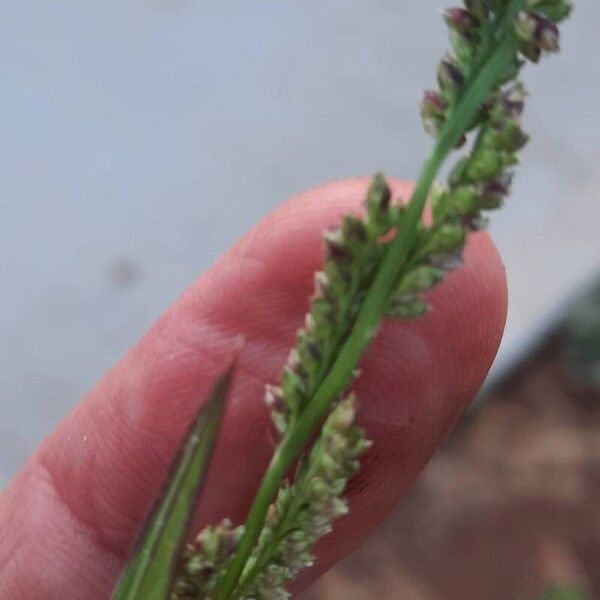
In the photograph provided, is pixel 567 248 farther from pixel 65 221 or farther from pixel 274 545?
pixel 274 545

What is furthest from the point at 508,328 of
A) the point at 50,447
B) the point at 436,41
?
the point at 50,447

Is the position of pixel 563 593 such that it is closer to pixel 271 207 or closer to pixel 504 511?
pixel 504 511

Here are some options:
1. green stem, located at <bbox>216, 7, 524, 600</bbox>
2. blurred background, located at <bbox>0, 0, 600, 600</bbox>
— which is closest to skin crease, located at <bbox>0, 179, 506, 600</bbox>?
green stem, located at <bbox>216, 7, 524, 600</bbox>

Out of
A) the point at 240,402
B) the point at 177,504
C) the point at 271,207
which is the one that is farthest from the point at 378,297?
the point at 271,207

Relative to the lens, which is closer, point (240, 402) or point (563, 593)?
point (240, 402)

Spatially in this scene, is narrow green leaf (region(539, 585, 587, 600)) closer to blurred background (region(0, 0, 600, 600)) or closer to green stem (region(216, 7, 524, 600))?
blurred background (region(0, 0, 600, 600))

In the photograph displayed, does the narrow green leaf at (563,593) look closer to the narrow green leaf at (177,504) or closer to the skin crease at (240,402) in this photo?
the skin crease at (240,402)
